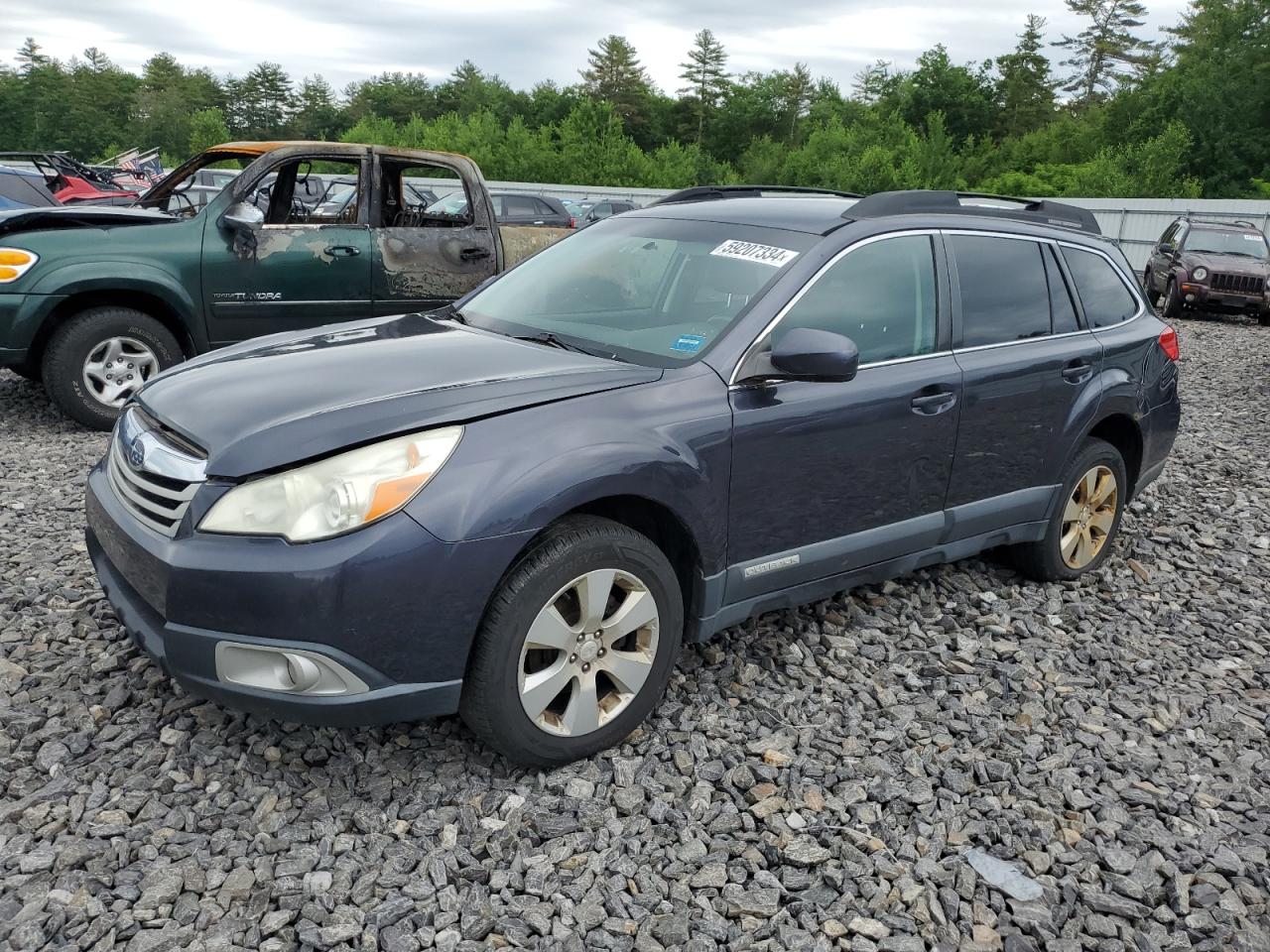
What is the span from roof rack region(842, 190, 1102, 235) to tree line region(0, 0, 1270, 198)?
38.8 metres

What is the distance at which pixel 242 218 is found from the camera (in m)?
6.73

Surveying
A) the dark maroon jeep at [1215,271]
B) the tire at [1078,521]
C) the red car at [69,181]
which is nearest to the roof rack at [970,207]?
the tire at [1078,521]

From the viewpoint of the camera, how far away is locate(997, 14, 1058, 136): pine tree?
63844 millimetres

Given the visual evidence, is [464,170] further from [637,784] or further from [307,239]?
[637,784]

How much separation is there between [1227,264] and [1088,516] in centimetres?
1413

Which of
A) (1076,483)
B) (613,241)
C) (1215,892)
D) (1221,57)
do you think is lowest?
(1215,892)

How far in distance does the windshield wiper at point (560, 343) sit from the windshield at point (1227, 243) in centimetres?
1663

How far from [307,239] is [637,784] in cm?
515

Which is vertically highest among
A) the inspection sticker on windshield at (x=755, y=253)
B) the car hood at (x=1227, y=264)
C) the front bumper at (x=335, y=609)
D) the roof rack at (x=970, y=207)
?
the roof rack at (x=970, y=207)

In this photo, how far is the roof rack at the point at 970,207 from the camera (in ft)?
13.0

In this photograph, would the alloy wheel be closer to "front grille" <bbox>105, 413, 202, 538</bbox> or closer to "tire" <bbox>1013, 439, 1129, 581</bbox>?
"front grille" <bbox>105, 413, 202, 538</bbox>

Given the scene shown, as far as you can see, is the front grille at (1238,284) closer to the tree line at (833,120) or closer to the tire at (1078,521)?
the tire at (1078,521)

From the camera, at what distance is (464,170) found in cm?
792

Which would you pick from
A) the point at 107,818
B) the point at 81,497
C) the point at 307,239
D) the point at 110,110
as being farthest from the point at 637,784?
the point at 110,110
